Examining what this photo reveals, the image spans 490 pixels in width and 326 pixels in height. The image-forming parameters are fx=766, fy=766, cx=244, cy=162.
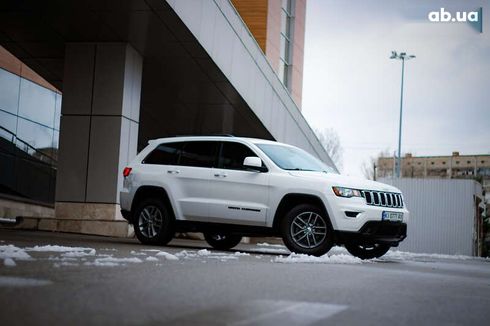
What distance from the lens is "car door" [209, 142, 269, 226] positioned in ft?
38.7

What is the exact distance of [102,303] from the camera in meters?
4.95

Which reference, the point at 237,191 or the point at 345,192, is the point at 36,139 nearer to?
the point at 237,191

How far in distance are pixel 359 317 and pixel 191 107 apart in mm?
20171

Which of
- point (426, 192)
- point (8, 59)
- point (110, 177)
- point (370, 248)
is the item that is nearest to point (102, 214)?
point (110, 177)

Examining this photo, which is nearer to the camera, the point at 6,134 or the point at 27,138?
the point at 6,134

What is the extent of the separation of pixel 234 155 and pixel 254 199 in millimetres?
947

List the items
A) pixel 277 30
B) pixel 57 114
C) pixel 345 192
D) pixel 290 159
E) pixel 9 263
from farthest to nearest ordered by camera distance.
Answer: pixel 277 30 < pixel 57 114 < pixel 290 159 < pixel 345 192 < pixel 9 263

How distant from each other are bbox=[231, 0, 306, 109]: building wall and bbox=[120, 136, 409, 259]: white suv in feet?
89.5

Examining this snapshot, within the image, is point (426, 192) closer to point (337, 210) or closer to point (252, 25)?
point (252, 25)

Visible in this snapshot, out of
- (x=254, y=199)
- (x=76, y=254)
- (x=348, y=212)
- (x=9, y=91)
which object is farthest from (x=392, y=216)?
(x=9, y=91)

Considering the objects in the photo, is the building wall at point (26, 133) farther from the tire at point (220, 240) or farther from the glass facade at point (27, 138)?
the tire at point (220, 240)

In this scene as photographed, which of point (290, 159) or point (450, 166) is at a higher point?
point (450, 166)

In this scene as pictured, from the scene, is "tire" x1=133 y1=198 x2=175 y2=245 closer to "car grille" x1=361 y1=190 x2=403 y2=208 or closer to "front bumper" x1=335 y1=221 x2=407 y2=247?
"front bumper" x1=335 y1=221 x2=407 y2=247

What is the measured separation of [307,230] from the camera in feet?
37.0
